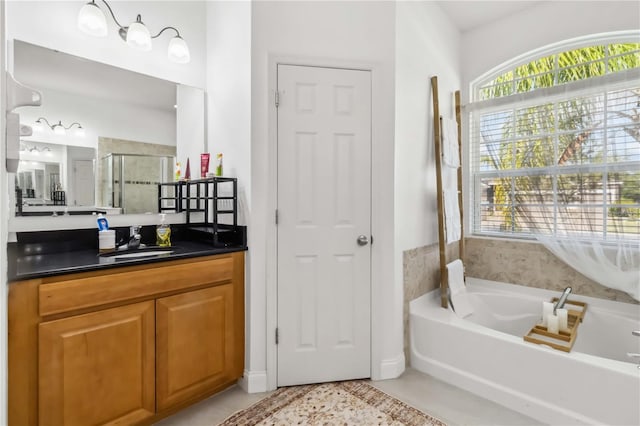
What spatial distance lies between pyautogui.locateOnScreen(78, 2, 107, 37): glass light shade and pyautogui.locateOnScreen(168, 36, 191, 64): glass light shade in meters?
0.40

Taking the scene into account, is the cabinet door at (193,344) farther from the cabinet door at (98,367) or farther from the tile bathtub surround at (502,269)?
the tile bathtub surround at (502,269)

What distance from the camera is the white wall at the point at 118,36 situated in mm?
1820

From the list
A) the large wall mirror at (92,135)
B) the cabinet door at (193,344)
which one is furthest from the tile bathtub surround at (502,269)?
the large wall mirror at (92,135)

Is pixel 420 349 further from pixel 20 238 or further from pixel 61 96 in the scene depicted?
pixel 61 96

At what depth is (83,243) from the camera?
1.99 meters

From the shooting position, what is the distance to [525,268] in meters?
2.82

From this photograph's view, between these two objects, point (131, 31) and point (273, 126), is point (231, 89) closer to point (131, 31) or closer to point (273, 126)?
point (273, 126)

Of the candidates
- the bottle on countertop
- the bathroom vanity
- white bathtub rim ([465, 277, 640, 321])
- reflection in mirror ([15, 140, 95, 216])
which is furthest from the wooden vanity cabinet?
white bathtub rim ([465, 277, 640, 321])

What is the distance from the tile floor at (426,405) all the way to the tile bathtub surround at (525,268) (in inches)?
47.5

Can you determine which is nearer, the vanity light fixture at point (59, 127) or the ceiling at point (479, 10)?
the vanity light fixture at point (59, 127)

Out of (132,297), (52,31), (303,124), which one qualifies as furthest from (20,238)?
(303,124)

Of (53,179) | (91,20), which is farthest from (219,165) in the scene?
(91,20)

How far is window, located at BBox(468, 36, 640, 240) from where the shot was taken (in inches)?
89.7

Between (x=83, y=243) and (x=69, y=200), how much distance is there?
0.26 metres
